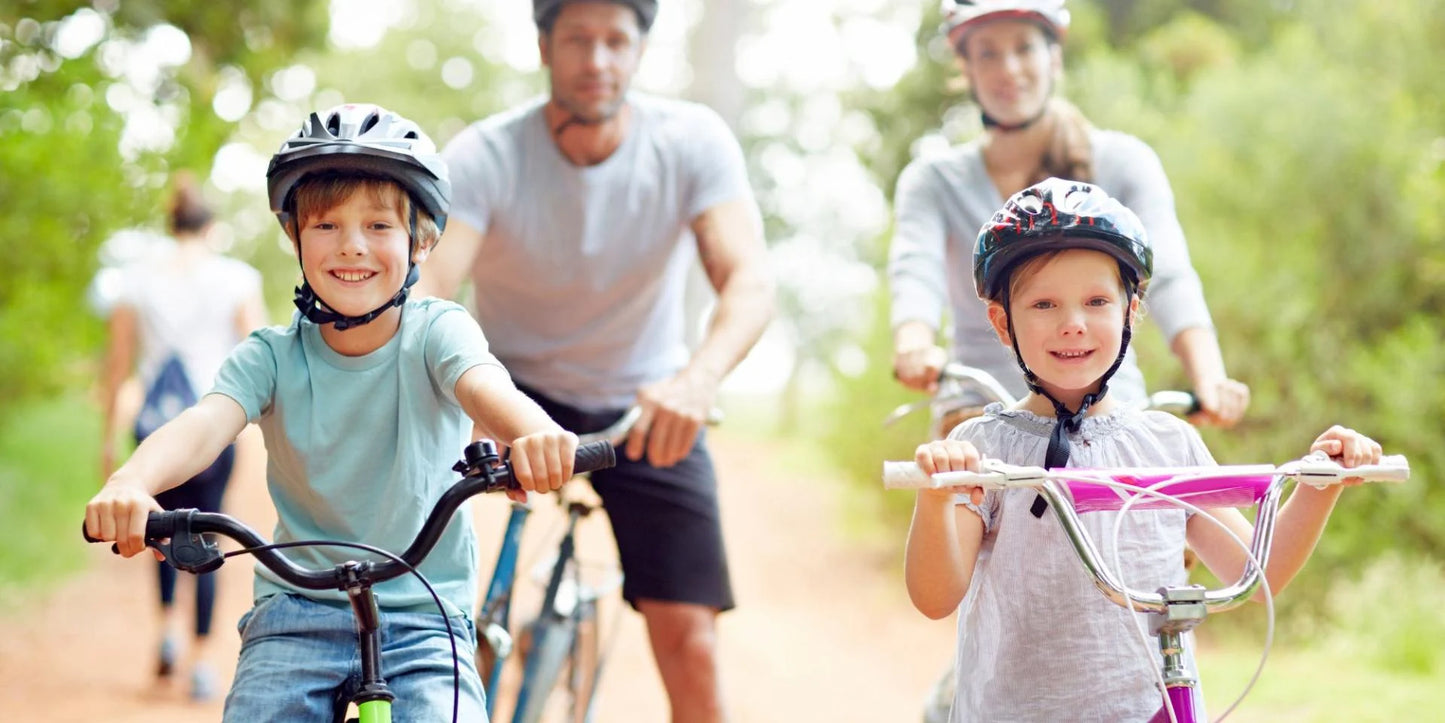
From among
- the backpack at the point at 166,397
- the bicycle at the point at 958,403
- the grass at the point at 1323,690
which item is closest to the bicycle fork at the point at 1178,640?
the bicycle at the point at 958,403

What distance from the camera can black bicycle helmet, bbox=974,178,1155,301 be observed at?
3.12m

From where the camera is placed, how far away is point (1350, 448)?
285 cm

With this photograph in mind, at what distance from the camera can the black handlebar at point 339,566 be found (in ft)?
9.25

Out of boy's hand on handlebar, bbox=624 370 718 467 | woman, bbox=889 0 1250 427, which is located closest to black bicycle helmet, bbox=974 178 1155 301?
boy's hand on handlebar, bbox=624 370 718 467

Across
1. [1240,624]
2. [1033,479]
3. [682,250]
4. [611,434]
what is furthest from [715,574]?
[1240,624]

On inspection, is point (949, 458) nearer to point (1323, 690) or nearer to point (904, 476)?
point (904, 476)

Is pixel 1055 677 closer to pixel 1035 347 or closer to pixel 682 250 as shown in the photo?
pixel 1035 347

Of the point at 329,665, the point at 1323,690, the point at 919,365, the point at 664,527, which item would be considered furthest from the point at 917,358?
the point at 1323,690

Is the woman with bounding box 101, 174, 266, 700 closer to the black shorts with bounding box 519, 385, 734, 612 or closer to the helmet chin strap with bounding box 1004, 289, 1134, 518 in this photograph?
the black shorts with bounding box 519, 385, 734, 612

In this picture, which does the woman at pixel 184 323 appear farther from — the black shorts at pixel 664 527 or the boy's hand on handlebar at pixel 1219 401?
the boy's hand on handlebar at pixel 1219 401

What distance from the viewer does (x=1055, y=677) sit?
3049 millimetres

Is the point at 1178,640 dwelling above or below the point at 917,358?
below

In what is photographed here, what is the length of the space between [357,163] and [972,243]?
2201 millimetres

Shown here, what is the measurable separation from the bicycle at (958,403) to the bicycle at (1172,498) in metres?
0.82
